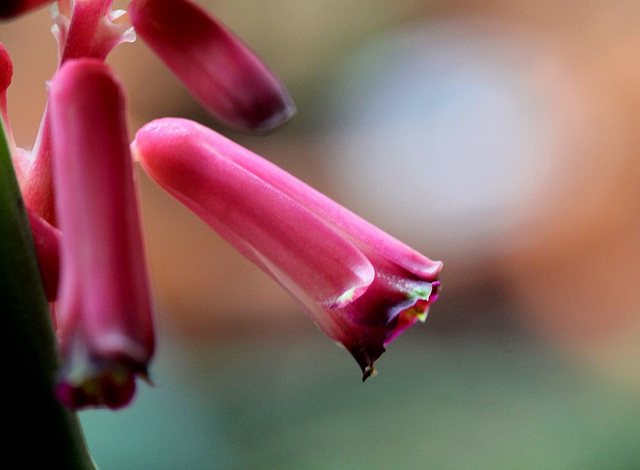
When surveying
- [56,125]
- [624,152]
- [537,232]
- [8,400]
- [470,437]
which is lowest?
[470,437]

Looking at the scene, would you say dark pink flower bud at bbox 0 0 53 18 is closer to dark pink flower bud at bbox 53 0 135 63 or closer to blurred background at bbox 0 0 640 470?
dark pink flower bud at bbox 53 0 135 63

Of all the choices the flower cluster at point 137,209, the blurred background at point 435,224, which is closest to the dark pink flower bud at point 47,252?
the flower cluster at point 137,209

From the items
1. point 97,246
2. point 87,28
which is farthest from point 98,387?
point 87,28

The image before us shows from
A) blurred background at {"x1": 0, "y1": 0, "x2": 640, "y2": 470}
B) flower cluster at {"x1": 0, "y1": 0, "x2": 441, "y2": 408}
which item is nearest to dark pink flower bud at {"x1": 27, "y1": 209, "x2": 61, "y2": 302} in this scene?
flower cluster at {"x1": 0, "y1": 0, "x2": 441, "y2": 408}

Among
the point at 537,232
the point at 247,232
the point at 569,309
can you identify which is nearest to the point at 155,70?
the point at 537,232

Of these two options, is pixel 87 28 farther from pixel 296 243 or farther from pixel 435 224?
pixel 435 224

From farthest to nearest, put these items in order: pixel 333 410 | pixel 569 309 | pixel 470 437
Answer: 1. pixel 569 309
2. pixel 333 410
3. pixel 470 437

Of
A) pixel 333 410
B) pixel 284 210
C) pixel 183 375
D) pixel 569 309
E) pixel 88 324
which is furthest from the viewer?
pixel 569 309

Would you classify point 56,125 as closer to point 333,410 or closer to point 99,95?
point 99,95

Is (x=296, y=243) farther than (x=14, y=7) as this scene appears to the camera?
Yes
